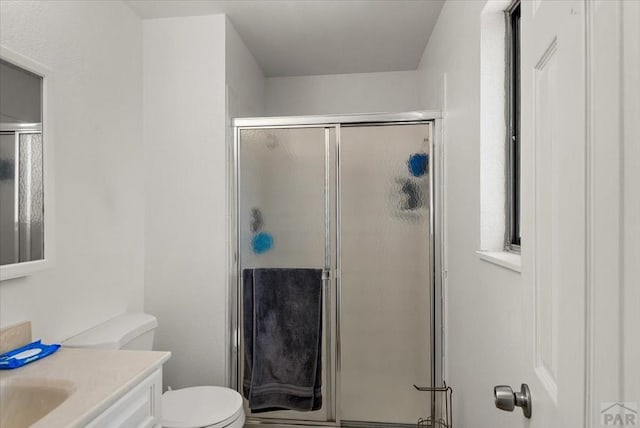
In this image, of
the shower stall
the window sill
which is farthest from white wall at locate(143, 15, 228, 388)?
the window sill

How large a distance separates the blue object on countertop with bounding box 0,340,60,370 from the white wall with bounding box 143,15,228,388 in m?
0.83

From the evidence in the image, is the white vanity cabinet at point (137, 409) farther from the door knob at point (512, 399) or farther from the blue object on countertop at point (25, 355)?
the door knob at point (512, 399)

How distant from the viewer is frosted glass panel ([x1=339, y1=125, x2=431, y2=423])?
219 centimetres

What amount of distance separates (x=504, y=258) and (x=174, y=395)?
1642 millimetres

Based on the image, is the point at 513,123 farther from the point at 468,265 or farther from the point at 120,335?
the point at 120,335

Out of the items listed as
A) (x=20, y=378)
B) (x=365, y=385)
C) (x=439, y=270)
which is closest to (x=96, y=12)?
(x=20, y=378)

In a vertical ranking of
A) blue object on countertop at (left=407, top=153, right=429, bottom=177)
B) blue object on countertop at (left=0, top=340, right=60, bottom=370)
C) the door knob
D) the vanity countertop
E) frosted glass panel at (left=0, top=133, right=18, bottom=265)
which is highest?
blue object on countertop at (left=407, top=153, right=429, bottom=177)

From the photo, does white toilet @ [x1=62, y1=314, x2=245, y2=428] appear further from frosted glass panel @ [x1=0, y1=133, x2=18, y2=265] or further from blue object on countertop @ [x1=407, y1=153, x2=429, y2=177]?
blue object on countertop @ [x1=407, y1=153, x2=429, y2=177]

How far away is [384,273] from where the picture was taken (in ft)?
7.27

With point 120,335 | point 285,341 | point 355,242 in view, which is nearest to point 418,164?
point 355,242

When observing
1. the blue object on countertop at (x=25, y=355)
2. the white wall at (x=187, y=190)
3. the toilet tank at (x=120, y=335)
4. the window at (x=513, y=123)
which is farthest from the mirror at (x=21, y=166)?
the window at (x=513, y=123)

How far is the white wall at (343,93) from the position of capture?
10.3 feet

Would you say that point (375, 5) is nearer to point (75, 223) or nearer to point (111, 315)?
point (75, 223)

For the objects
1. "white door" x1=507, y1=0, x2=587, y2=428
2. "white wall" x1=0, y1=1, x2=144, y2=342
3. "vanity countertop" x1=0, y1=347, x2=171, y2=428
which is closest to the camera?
A: "white door" x1=507, y1=0, x2=587, y2=428
